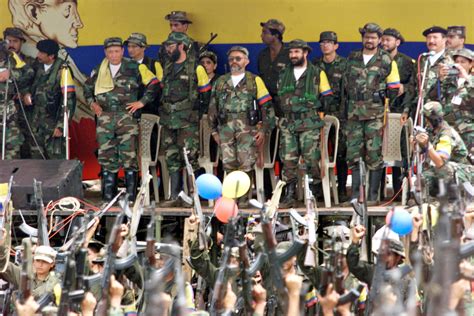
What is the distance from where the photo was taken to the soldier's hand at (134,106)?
1989 centimetres

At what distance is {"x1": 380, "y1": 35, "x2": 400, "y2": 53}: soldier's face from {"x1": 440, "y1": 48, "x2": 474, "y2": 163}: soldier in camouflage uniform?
1.14m

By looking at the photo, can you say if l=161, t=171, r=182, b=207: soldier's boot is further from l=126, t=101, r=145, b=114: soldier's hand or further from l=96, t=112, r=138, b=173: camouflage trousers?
l=126, t=101, r=145, b=114: soldier's hand

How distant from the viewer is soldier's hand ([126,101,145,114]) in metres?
19.9

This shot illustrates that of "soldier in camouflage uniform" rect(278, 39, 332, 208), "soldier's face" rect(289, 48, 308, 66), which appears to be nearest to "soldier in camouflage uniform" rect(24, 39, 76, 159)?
"soldier in camouflage uniform" rect(278, 39, 332, 208)

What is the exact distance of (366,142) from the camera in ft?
64.0

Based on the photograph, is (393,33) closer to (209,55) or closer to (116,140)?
(209,55)

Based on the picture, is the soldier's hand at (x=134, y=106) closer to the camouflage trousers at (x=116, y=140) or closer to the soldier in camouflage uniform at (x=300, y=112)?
the camouflage trousers at (x=116, y=140)

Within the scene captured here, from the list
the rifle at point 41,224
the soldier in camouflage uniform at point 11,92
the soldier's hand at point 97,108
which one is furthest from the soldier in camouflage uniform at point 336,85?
the rifle at point 41,224

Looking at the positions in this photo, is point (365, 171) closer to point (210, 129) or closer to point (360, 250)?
point (210, 129)

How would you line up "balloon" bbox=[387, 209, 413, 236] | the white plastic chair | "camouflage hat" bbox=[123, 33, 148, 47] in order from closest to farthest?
"balloon" bbox=[387, 209, 413, 236] < the white plastic chair < "camouflage hat" bbox=[123, 33, 148, 47]

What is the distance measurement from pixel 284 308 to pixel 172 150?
23.2 feet

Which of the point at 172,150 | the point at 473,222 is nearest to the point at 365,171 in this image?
the point at 172,150

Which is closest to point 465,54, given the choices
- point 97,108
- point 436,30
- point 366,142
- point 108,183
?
point 436,30

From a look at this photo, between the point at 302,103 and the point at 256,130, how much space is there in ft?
1.95
